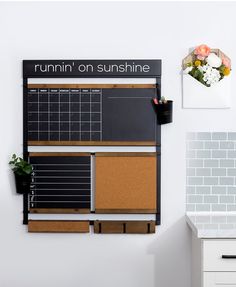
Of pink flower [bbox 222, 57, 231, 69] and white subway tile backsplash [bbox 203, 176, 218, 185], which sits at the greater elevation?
pink flower [bbox 222, 57, 231, 69]

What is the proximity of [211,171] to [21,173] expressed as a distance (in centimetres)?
131

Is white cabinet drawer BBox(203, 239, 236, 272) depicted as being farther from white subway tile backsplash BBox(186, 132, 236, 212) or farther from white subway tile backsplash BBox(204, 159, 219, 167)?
white subway tile backsplash BBox(204, 159, 219, 167)

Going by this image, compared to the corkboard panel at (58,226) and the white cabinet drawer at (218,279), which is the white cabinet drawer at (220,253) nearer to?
the white cabinet drawer at (218,279)

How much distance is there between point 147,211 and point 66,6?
5.03 feet

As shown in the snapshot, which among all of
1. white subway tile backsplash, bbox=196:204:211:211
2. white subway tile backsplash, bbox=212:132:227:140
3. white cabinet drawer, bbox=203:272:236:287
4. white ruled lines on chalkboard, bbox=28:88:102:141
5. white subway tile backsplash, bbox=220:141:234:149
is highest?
white ruled lines on chalkboard, bbox=28:88:102:141

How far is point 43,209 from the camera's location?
3.11 meters

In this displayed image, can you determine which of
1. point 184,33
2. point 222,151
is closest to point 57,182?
point 222,151

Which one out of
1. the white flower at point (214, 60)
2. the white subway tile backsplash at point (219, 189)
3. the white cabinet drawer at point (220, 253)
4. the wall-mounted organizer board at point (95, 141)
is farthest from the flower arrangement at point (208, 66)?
Answer: the white cabinet drawer at point (220, 253)

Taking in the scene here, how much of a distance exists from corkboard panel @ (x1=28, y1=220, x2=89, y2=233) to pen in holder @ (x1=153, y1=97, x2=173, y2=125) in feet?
2.91

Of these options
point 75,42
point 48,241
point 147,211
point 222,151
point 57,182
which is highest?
point 75,42

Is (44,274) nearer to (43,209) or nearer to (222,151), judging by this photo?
(43,209)

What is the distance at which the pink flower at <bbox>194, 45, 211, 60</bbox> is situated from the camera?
2.90 metres

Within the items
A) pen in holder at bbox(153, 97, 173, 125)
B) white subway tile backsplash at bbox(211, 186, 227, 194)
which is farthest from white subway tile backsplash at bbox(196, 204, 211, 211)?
pen in holder at bbox(153, 97, 173, 125)

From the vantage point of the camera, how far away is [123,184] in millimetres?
3086
